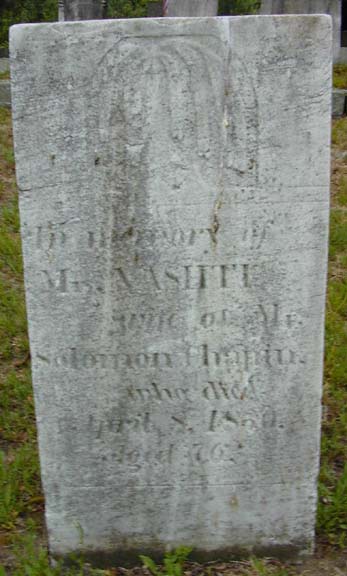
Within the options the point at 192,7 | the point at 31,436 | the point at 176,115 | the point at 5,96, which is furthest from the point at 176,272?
the point at 192,7

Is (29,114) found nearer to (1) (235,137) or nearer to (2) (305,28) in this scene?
(1) (235,137)

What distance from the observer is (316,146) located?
2434 millimetres

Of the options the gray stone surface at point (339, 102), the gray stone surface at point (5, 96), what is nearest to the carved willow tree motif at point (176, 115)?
the gray stone surface at point (339, 102)

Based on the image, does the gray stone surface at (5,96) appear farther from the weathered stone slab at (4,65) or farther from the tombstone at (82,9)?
the tombstone at (82,9)

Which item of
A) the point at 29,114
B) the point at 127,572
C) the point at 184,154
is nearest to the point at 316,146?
the point at 184,154

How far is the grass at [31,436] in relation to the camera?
2865 mm

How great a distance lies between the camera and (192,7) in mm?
7402

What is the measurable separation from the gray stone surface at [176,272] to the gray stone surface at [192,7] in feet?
17.5

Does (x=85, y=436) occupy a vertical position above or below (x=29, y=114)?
below

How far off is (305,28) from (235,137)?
37 centimetres

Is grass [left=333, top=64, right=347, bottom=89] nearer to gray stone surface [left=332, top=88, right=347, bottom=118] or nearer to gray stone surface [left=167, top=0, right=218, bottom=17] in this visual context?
gray stone surface [left=332, top=88, right=347, bottom=118]

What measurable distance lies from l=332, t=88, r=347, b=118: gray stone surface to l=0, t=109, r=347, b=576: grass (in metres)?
1.60

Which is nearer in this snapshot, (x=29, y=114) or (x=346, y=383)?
(x=29, y=114)

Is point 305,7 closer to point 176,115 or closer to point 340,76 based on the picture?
point 340,76
